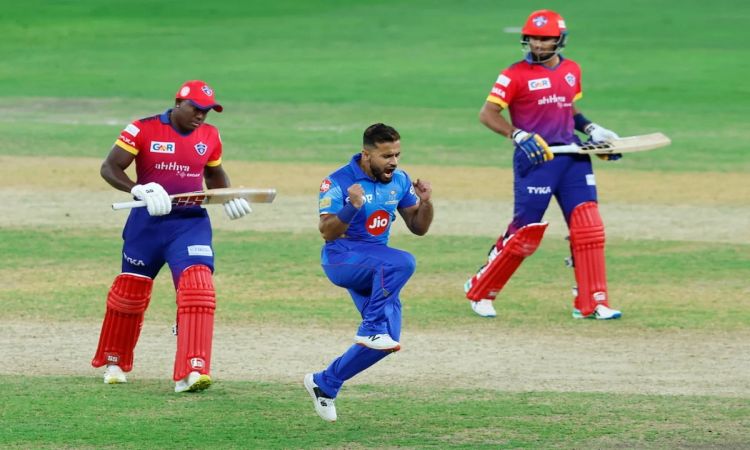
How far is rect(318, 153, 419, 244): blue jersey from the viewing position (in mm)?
8930

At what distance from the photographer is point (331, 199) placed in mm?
8906

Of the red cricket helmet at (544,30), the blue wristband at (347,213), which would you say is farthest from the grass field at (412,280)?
the red cricket helmet at (544,30)

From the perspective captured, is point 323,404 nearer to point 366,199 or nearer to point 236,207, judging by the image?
point 366,199

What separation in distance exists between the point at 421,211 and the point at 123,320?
7.16ft

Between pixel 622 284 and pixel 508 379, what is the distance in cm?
377

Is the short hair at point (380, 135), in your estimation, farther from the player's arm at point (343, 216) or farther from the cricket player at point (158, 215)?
the cricket player at point (158, 215)

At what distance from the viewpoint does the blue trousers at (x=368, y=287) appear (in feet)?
28.6

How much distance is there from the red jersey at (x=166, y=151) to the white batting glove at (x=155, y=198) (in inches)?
13.9

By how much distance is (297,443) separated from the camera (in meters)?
8.40

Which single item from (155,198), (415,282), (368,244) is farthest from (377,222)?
(415,282)

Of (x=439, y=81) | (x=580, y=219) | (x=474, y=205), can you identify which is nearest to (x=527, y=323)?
(x=580, y=219)

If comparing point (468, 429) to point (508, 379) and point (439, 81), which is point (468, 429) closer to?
point (508, 379)

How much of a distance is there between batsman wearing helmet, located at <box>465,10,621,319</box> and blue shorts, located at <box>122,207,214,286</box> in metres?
3.17

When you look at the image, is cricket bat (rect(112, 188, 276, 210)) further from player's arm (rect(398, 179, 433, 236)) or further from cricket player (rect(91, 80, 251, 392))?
player's arm (rect(398, 179, 433, 236))
